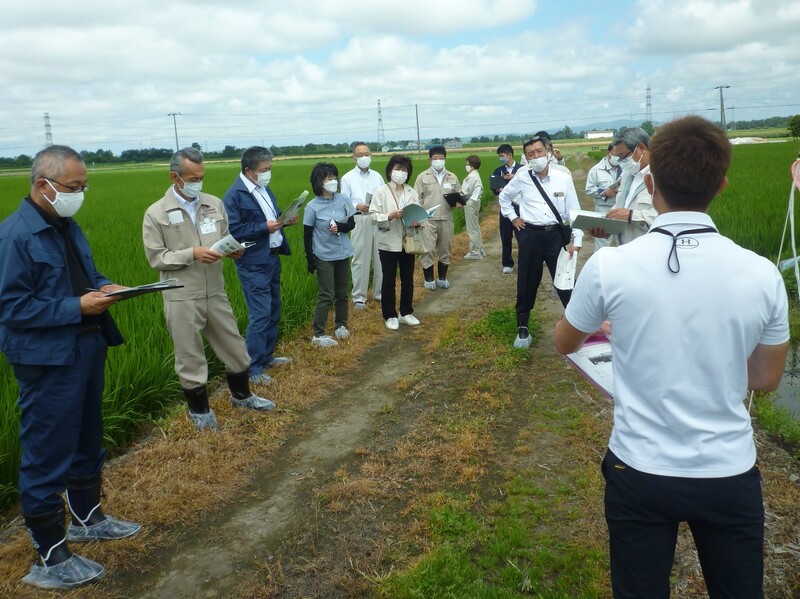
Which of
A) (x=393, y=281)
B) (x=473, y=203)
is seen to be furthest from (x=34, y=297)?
(x=473, y=203)

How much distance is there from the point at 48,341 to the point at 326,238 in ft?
11.4

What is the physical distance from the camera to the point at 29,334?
8.64 feet

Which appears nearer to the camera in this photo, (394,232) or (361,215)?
(394,232)

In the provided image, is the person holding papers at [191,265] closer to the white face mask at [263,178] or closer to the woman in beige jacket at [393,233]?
the white face mask at [263,178]

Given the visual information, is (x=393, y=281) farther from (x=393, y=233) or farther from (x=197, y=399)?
(x=197, y=399)

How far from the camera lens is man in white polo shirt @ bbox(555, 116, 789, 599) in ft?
4.80

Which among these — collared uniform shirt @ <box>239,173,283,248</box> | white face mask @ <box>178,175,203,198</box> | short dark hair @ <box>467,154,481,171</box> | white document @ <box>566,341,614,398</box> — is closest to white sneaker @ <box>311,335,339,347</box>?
collared uniform shirt @ <box>239,173,283,248</box>

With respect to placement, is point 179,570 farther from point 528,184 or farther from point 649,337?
point 528,184

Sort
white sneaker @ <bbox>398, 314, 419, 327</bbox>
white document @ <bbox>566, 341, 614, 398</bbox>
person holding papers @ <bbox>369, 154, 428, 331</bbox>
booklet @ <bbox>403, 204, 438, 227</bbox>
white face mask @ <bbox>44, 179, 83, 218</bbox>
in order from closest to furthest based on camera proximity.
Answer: white document @ <bbox>566, 341, 614, 398</bbox> → white face mask @ <bbox>44, 179, 83, 218</bbox> → booklet @ <bbox>403, 204, 438, 227</bbox> → person holding papers @ <bbox>369, 154, 428, 331</bbox> → white sneaker @ <bbox>398, 314, 419, 327</bbox>

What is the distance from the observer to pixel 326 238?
233 inches

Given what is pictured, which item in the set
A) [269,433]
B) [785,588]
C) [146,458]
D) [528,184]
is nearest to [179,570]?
[146,458]

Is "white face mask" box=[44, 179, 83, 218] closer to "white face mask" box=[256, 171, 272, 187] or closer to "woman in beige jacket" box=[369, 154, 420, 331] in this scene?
"white face mask" box=[256, 171, 272, 187]

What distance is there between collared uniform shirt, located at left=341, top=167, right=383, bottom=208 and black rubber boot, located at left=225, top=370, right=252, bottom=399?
3.33 metres

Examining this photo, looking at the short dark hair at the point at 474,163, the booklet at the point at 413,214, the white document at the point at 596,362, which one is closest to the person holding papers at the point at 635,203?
the white document at the point at 596,362
